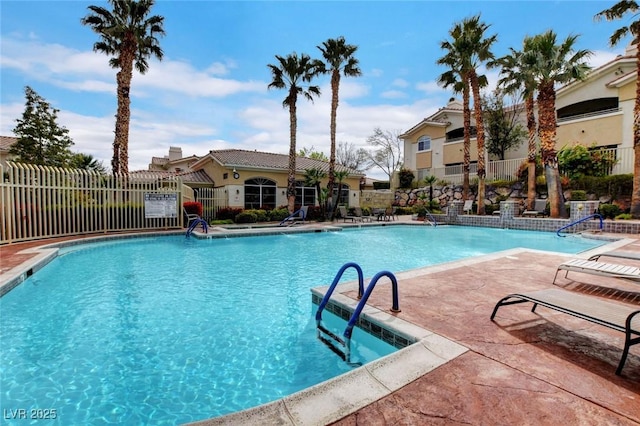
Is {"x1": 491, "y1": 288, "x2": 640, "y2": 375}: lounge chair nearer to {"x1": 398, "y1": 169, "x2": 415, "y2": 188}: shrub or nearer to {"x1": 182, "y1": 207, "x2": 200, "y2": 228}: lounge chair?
{"x1": 182, "y1": 207, "x2": 200, "y2": 228}: lounge chair

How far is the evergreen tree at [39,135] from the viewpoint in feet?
71.1

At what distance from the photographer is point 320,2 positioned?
12.5 m

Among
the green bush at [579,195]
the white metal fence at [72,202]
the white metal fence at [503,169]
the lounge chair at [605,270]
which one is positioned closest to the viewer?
the lounge chair at [605,270]

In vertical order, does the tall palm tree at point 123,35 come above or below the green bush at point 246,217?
above

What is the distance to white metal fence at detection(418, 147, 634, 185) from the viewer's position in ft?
54.3

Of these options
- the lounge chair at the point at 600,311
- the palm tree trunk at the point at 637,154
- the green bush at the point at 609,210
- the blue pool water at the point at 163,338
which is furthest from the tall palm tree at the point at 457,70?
the lounge chair at the point at 600,311

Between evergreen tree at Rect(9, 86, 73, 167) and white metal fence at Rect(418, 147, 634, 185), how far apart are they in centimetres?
3065

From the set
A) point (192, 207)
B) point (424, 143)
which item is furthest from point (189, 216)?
point (424, 143)

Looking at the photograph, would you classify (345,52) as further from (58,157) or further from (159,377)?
(58,157)

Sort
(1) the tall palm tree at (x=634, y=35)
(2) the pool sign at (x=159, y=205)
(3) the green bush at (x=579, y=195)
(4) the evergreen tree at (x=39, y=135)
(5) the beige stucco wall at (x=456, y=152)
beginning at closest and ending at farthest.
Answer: (1) the tall palm tree at (x=634, y=35) → (2) the pool sign at (x=159, y=205) → (3) the green bush at (x=579, y=195) → (4) the evergreen tree at (x=39, y=135) → (5) the beige stucco wall at (x=456, y=152)

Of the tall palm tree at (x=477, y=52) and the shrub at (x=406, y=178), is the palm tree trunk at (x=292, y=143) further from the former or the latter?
the shrub at (x=406, y=178)

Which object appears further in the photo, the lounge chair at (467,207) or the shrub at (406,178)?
the shrub at (406,178)

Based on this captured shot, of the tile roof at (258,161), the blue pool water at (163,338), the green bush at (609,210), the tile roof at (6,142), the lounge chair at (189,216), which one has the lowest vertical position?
the blue pool water at (163,338)

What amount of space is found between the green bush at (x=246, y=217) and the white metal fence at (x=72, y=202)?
12.1 feet
